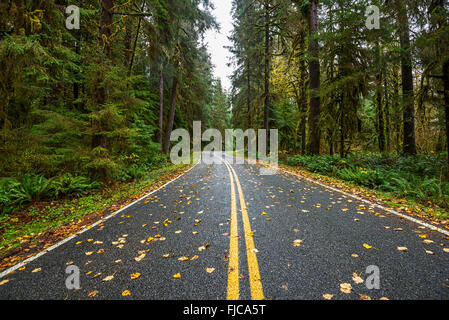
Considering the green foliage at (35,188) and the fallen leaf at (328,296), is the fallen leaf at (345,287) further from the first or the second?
the green foliage at (35,188)

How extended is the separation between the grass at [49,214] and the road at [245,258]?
124 cm

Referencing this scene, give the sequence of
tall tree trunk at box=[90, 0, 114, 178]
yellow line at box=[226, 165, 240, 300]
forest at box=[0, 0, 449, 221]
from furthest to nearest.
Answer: tall tree trunk at box=[90, 0, 114, 178]
forest at box=[0, 0, 449, 221]
yellow line at box=[226, 165, 240, 300]

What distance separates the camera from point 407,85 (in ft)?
33.0

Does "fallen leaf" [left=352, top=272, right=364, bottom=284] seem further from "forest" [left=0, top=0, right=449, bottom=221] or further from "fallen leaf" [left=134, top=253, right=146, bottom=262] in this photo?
"forest" [left=0, top=0, right=449, bottom=221]

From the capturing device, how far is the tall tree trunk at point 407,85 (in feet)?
26.6

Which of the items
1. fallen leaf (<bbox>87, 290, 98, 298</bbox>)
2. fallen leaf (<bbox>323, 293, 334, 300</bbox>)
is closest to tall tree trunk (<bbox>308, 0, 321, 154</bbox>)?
fallen leaf (<bbox>323, 293, 334, 300</bbox>)

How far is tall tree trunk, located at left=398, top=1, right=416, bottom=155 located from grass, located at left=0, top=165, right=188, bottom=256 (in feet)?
39.6

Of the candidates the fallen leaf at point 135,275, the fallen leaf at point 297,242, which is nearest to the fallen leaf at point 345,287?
the fallen leaf at point 297,242

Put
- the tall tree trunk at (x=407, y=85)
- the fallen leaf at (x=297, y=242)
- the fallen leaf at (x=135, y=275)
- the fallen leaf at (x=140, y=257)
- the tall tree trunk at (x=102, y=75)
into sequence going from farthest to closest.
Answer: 1. the tall tree trunk at (x=407, y=85)
2. the tall tree trunk at (x=102, y=75)
3. the fallen leaf at (x=297, y=242)
4. the fallen leaf at (x=140, y=257)
5. the fallen leaf at (x=135, y=275)

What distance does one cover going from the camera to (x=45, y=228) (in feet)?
14.6

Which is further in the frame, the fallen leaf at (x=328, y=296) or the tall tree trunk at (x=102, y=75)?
the tall tree trunk at (x=102, y=75)

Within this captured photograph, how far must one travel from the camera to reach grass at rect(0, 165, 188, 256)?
4.05m

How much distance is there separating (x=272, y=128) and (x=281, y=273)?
20107mm
